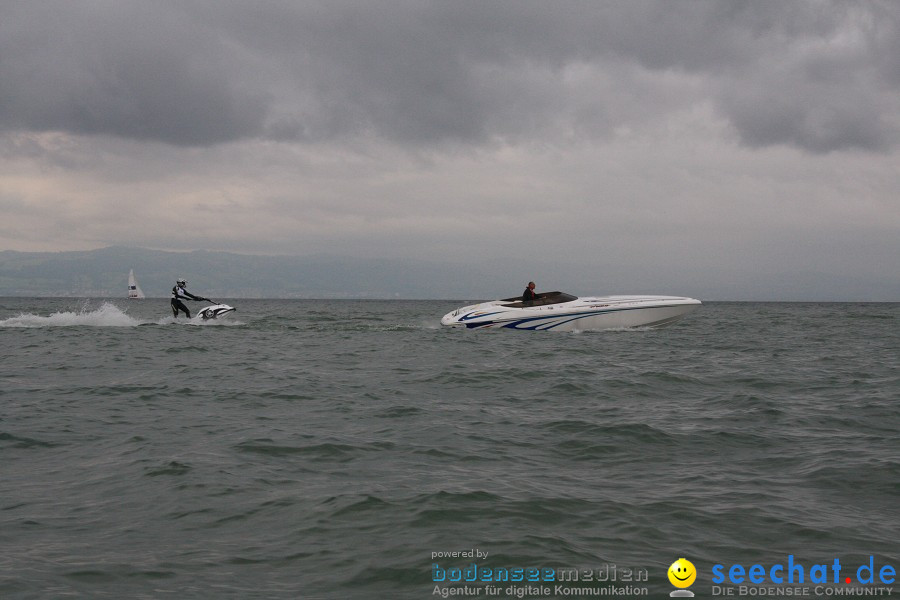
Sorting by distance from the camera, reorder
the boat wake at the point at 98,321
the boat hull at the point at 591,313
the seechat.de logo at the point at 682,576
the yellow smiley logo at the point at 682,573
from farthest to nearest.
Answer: the boat wake at the point at 98,321 < the boat hull at the point at 591,313 < the yellow smiley logo at the point at 682,573 < the seechat.de logo at the point at 682,576

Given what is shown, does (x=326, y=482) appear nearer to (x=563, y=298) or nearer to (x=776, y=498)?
(x=776, y=498)

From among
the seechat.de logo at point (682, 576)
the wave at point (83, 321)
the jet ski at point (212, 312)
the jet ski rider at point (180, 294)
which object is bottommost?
the seechat.de logo at point (682, 576)

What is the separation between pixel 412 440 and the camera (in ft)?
29.6

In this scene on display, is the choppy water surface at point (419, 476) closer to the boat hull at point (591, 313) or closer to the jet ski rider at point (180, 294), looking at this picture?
the boat hull at point (591, 313)

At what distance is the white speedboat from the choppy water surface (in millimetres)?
10923

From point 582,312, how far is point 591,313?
0.35 m

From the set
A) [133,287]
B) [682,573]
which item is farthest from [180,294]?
[133,287]

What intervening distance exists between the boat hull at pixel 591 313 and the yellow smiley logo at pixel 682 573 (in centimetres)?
2200

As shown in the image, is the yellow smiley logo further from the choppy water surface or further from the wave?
the wave

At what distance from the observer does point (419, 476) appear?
7.29 meters

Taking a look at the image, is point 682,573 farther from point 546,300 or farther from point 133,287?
point 133,287

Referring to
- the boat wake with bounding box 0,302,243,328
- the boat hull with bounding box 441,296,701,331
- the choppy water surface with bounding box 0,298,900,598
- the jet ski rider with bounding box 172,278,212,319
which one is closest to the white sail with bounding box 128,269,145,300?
the boat wake with bounding box 0,302,243,328

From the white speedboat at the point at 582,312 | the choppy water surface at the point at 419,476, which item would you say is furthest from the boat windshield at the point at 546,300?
the choppy water surface at the point at 419,476

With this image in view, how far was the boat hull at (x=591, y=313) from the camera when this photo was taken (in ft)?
88.2
